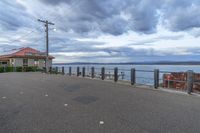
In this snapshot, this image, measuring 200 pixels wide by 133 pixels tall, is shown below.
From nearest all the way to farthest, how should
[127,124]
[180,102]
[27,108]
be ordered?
[127,124], [27,108], [180,102]

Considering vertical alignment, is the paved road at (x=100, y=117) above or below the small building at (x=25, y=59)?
below

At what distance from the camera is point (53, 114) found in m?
5.22

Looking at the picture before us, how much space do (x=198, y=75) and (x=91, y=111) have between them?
7.25 meters

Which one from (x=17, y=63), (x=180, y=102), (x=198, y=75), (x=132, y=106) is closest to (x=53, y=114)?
(x=132, y=106)

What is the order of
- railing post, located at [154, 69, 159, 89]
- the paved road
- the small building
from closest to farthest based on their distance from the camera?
the paved road < railing post, located at [154, 69, 159, 89] < the small building

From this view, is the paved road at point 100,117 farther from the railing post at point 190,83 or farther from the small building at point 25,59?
the small building at point 25,59

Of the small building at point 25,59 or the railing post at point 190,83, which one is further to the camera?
the small building at point 25,59

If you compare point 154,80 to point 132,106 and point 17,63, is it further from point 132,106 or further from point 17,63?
point 17,63

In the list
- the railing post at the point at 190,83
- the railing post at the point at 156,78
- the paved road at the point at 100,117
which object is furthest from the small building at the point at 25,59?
the railing post at the point at 190,83

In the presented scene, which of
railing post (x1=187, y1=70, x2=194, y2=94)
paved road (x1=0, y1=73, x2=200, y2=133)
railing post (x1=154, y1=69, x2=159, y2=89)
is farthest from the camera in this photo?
railing post (x1=154, y1=69, x2=159, y2=89)

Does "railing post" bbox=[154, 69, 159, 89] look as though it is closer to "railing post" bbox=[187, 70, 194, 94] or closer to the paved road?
"railing post" bbox=[187, 70, 194, 94]

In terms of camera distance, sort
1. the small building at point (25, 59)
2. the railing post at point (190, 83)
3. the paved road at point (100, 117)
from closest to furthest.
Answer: the paved road at point (100, 117) < the railing post at point (190, 83) < the small building at point (25, 59)

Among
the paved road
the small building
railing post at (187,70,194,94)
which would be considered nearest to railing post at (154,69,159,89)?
railing post at (187,70,194,94)

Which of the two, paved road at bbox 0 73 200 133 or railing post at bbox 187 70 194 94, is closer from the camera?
paved road at bbox 0 73 200 133
